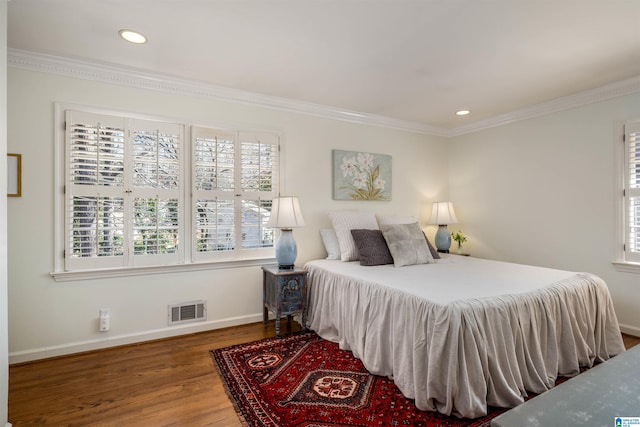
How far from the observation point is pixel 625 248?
10.2 ft

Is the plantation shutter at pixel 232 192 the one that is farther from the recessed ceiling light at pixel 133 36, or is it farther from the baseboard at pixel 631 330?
the baseboard at pixel 631 330

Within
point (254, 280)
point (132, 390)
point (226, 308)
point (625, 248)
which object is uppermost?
point (625, 248)

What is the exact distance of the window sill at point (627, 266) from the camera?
3.03 m

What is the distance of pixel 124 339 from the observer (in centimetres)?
289

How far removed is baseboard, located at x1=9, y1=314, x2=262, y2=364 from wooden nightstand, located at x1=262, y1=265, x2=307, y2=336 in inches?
16.9

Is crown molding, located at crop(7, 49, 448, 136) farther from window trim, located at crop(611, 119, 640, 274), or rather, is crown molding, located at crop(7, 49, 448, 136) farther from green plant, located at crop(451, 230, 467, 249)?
window trim, located at crop(611, 119, 640, 274)

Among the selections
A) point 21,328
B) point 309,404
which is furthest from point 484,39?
point 21,328

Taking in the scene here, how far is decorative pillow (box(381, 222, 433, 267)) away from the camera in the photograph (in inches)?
124

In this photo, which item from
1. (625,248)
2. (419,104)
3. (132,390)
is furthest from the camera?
(419,104)

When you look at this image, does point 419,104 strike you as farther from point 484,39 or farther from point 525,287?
point 525,287

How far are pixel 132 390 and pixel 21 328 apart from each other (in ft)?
3.93

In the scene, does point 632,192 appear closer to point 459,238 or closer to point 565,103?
point 565,103

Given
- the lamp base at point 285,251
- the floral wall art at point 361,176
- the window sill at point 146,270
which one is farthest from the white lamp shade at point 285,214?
the floral wall art at point 361,176

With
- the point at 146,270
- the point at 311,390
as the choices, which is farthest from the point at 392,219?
the point at 146,270
